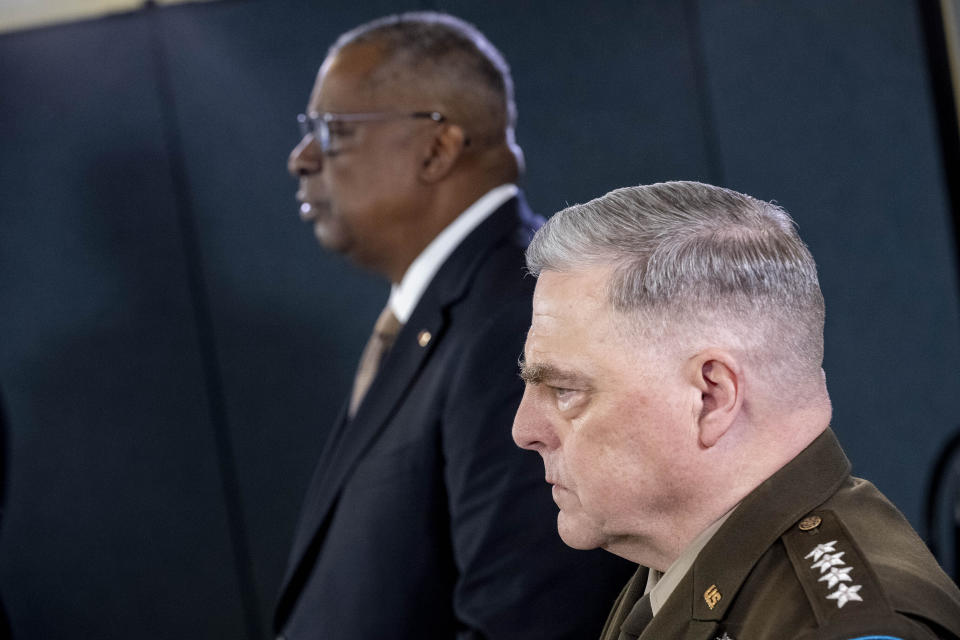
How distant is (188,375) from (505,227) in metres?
1.55

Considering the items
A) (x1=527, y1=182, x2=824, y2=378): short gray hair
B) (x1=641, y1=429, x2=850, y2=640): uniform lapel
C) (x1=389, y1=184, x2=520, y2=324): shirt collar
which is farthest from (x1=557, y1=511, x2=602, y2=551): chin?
(x1=389, y1=184, x2=520, y2=324): shirt collar

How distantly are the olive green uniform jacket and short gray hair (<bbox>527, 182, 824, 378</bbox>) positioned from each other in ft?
0.35

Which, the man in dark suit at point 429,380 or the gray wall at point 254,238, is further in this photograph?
the gray wall at point 254,238

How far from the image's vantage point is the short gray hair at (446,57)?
6.46ft

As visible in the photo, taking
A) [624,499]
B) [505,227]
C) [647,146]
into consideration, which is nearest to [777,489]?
[624,499]

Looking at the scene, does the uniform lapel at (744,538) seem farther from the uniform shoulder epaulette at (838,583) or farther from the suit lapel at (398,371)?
the suit lapel at (398,371)

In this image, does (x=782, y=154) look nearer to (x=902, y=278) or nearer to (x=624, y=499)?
(x=902, y=278)

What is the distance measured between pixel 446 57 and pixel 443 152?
18 cm

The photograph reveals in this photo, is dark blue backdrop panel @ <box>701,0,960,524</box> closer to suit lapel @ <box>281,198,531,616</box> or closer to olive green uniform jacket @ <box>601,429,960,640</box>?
suit lapel @ <box>281,198,531,616</box>

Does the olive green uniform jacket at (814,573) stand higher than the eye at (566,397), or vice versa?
the eye at (566,397)

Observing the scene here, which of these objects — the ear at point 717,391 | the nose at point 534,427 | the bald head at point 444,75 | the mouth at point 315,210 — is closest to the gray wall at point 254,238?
the mouth at point 315,210

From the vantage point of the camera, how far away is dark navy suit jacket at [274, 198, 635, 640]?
148 centimetres

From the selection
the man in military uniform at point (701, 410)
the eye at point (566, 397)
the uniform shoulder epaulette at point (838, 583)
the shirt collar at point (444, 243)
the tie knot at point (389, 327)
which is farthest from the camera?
the tie knot at point (389, 327)

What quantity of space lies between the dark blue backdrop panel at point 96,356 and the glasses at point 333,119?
48.5 inches
